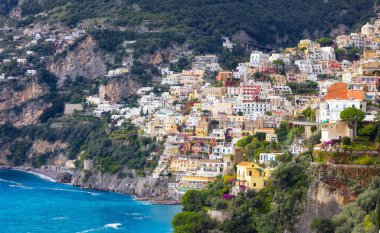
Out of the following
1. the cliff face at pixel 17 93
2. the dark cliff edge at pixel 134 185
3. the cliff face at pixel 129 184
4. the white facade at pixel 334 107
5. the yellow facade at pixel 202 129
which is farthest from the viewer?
the cliff face at pixel 17 93

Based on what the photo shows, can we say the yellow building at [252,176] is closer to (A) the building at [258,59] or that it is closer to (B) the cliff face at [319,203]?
(B) the cliff face at [319,203]

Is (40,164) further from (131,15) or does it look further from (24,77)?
(131,15)

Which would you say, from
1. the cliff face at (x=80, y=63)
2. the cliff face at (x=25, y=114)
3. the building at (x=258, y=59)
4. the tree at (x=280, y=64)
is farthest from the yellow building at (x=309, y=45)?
the cliff face at (x=25, y=114)

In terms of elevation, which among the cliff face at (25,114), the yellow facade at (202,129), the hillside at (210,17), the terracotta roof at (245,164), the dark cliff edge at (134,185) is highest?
the hillside at (210,17)

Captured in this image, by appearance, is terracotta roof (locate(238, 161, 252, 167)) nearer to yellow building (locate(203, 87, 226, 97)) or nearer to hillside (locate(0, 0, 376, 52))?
yellow building (locate(203, 87, 226, 97))

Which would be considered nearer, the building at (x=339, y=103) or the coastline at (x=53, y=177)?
the building at (x=339, y=103)

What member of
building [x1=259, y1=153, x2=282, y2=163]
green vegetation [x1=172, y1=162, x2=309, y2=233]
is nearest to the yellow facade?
building [x1=259, y1=153, x2=282, y2=163]

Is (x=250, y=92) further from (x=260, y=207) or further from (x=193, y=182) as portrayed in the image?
(x=260, y=207)
